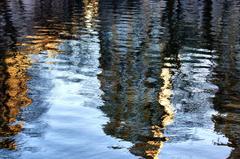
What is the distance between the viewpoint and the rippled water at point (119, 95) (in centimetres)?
1060

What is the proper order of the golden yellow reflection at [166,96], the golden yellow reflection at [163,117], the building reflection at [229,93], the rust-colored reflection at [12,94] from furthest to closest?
A: 1. the golden yellow reflection at [166,96]
2. the building reflection at [229,93]
3. the rust-colored reflection at [12,94]
4. the golden yellow reflection at [163,117]

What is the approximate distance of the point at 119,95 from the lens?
→ 15.1 m

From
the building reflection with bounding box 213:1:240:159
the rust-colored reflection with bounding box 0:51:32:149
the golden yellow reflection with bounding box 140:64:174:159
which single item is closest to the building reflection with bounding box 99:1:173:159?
the golden yellow reflection with bounding box 140:64:174:159

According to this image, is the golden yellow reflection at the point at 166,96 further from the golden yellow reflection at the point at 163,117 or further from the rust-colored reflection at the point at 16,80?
the rust-colored reflection at the point at 16,80

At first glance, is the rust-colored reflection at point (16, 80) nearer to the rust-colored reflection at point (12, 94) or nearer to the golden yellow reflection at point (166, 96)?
the rust-colored reflection at point (12, 94)

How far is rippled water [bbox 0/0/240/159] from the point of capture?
10602mm

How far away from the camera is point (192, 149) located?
10.6 meters

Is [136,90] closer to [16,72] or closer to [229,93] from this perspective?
[229,93]

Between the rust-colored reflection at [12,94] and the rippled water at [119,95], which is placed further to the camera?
the rust-colored reflection at [12,94]

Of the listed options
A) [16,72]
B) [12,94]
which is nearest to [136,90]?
[12,94]

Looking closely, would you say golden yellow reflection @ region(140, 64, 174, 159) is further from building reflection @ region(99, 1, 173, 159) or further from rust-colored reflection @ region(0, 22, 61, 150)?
rust-colored reflection @ region(0, 22, 61, 150)

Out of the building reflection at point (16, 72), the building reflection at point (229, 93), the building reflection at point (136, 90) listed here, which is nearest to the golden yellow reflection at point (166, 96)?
the building reflection at point (136, 90)

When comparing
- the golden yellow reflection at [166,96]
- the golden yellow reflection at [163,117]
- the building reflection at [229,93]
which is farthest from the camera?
the golden yellow reflection at [166,96]

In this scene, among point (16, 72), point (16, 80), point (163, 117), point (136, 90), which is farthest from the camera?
point (16, 72)
